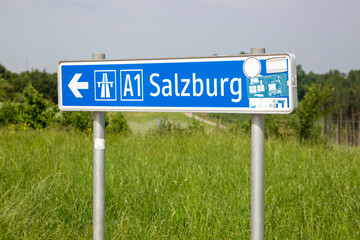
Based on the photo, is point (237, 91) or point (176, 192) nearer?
point (237, 91)

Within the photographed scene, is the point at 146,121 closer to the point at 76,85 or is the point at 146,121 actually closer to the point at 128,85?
the point at 76,85

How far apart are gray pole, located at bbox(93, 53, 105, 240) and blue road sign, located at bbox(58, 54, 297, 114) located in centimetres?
11

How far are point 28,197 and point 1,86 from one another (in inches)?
1345

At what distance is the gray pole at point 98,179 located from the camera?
2174 millimetres

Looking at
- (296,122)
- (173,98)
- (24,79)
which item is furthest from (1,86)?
(173,98)

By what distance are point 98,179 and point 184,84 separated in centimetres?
78

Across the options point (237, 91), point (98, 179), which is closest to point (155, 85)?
point (237, 91)

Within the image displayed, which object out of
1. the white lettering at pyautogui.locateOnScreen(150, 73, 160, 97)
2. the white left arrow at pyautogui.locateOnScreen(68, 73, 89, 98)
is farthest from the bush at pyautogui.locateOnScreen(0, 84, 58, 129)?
the white lettering at pyautogui.locateOnScreen(150, 73, 160, 97)

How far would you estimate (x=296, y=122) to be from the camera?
10867 millimetres

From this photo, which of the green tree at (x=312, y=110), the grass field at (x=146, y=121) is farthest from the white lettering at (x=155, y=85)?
the green tree at (x=312, y=110)

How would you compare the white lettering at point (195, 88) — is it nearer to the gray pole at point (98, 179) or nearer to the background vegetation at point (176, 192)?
the gray pole at point (98, 179)

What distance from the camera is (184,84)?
1.91 meters

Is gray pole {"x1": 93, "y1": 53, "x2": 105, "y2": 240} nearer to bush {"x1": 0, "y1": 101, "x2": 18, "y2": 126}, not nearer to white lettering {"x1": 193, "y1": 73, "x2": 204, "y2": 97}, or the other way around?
white lettering {"x1": 193, "y1": 73, "x2": 204, "y2": 97}

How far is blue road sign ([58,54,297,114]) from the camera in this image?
1726 mm
